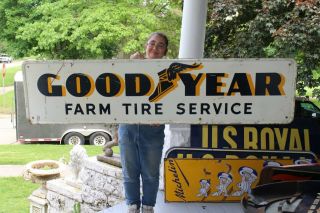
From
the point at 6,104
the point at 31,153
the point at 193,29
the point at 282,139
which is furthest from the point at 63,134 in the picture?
the point at 282,139

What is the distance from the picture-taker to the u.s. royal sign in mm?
2945

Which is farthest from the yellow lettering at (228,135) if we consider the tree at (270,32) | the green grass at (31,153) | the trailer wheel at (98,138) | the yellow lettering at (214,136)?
the trailer wheel at (98,138)

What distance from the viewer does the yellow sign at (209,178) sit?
507 centimetres

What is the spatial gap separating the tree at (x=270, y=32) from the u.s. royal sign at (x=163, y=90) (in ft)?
18.5

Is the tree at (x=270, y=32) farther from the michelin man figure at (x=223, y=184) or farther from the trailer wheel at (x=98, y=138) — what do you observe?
the trailer wheel at (x=98, y=138)

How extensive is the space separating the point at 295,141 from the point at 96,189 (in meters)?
2.63

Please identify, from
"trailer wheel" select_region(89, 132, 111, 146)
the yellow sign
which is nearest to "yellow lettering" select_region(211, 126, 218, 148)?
the yellow sign

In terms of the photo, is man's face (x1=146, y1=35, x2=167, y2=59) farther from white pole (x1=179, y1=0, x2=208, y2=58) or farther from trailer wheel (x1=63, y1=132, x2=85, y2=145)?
trailer wheel (x1=63, y1=132, x2=85, y2=145)

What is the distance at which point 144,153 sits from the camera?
12.5 ft

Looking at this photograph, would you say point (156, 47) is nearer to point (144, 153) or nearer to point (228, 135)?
point (144, 153)

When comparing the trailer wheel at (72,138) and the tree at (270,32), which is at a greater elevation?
the tree at (270,32)

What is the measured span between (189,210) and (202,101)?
211 cm

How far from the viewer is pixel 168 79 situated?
2963 mm

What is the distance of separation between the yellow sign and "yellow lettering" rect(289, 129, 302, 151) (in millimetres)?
201
